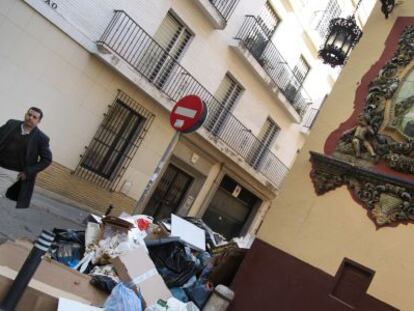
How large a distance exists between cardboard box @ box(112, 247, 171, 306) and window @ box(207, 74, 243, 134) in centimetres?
1166

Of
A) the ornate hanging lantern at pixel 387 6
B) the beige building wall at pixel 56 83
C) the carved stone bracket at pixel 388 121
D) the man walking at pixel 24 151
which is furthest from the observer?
the beige building wall at pixel 56 83

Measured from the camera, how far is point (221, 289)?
221 inches

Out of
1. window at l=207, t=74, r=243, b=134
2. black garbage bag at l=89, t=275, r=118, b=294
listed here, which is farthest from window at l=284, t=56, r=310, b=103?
black garbage bag at l=89, t=275, r=118, b=294

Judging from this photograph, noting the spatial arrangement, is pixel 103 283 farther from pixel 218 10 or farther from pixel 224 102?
pixel 224 102

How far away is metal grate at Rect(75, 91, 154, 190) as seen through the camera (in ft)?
43.7

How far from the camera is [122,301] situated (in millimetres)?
Answer: 4414

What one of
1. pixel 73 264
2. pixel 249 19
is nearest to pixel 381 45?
pixel 73 264

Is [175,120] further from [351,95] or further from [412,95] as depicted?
[412,95]

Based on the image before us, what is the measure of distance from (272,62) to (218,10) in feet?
13.4

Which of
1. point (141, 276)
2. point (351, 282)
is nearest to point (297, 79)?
point (351, 282)

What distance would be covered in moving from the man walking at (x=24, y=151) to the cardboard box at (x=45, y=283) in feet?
3.81

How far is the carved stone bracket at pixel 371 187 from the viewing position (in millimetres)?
5000

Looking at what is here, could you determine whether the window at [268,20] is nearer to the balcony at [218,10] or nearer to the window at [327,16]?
the balcony at [218,10]

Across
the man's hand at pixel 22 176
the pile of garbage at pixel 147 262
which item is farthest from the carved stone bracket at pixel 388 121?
the man's hand at pixel 22 176
